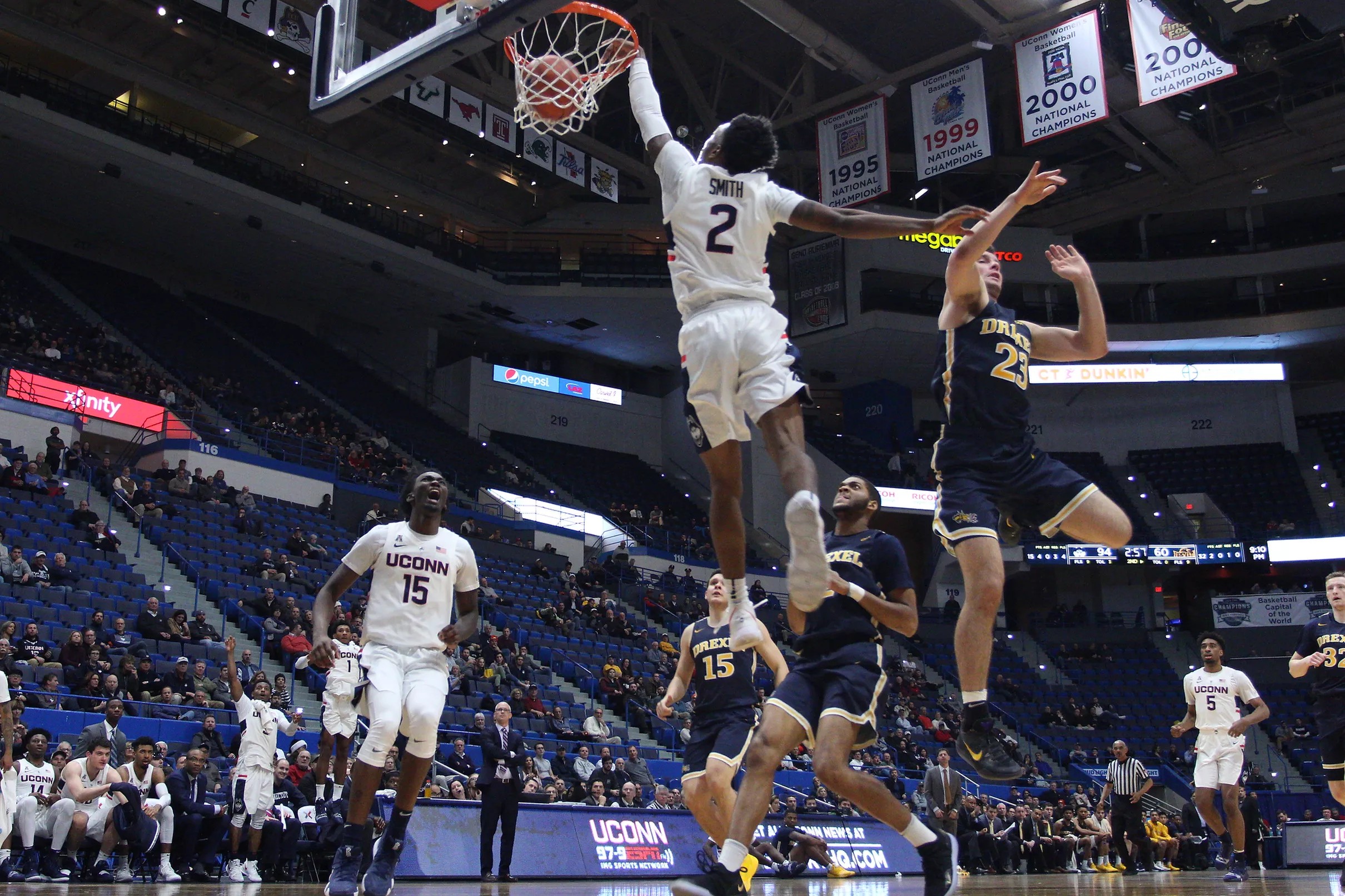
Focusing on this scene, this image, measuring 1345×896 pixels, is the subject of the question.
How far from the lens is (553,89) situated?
28.7 ft

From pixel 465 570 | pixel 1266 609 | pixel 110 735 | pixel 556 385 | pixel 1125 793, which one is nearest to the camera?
pixel 465 570

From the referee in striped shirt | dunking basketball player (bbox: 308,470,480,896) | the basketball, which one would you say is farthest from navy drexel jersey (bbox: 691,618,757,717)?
the referee in striped shirt

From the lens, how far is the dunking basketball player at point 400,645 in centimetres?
621

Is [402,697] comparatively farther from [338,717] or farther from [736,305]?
[338,717]

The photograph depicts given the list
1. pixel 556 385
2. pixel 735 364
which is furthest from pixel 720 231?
pixel 556 385

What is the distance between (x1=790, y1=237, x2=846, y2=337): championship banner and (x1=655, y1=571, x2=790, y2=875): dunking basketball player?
24551mm

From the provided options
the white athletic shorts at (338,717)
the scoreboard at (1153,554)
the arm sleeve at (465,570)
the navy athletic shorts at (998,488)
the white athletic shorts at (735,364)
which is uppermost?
the scoreboard at (1153,554)

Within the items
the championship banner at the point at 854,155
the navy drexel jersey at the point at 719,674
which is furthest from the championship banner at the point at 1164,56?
the navy drexel jersey at the point at 719,674

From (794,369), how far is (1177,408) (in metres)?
38.4

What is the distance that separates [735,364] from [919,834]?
7.49 ft

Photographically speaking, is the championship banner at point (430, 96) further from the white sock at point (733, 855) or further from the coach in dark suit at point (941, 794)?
the white sock at point (733, 855)

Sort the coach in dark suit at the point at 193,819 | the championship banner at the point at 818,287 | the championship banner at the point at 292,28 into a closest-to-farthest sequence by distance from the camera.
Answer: the coach in dark suit at the point at 193,819 → the championship banner at the point at 292,28 → the championship banner at the point at 818,287

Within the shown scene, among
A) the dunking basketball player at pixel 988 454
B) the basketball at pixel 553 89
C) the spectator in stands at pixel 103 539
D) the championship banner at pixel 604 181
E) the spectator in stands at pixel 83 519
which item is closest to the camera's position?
the dunking basketball player at pixel 988 454

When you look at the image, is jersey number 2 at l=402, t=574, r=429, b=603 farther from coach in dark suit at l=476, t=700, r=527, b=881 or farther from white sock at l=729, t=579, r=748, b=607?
coach in dark suit at l=476, t=700, r=527, b=881
